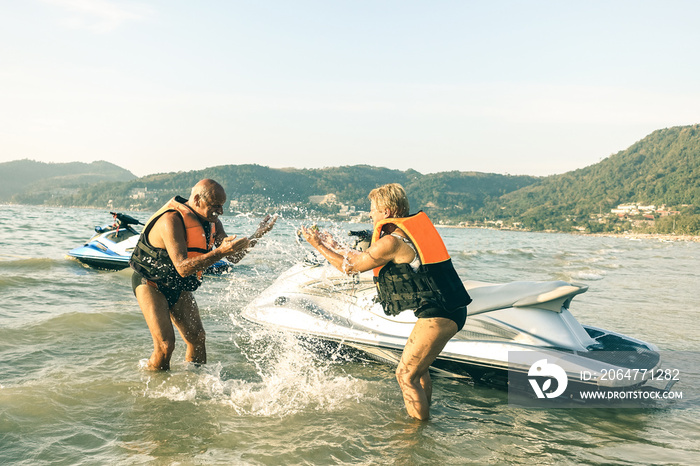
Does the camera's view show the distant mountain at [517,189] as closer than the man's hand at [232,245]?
No

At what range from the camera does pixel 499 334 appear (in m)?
4.97

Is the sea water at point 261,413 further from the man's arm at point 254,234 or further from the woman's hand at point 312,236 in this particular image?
the woman's hand at point 312,236

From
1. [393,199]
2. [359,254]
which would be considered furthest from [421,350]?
[393,199]

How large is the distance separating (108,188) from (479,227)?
10585cm

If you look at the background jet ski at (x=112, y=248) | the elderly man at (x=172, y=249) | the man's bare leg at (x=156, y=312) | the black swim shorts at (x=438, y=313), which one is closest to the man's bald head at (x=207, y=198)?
the elderly man at (x=172, y=249)

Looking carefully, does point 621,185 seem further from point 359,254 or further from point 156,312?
point 156,312

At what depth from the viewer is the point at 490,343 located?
16.1 feet

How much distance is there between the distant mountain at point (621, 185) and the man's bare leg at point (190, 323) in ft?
383

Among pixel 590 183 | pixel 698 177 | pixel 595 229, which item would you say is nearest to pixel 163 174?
pixel 595 229

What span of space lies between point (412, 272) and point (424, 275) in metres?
0.09

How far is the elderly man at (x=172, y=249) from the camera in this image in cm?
424

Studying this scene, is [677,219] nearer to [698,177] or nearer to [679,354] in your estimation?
[698,177]

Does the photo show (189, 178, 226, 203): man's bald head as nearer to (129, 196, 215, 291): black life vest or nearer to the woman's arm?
(129, 196, 215, 291): black life vest

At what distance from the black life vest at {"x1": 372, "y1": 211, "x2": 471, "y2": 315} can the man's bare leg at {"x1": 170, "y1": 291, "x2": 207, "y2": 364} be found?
221 cm
